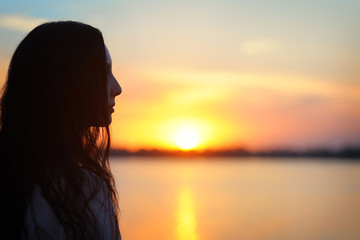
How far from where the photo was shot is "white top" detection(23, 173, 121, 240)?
1437mm

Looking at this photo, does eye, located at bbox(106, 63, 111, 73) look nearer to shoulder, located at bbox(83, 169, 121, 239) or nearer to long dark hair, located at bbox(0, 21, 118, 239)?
long dark hair, located at bbox(0, 21, 118, 239)

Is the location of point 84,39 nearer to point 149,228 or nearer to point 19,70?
point 19,70

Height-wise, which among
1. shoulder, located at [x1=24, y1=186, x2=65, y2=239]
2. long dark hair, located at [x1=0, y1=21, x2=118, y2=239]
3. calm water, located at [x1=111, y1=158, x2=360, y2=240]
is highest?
long dark hair, located at [x1=0, y1=21, x2=118, y2=239]

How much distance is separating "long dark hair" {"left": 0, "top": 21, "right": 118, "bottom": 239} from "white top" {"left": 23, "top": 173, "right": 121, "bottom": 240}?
0.01 meters

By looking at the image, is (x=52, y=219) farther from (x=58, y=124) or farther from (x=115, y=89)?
(x=115, y=89)

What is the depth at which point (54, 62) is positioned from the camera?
1575 millimetres

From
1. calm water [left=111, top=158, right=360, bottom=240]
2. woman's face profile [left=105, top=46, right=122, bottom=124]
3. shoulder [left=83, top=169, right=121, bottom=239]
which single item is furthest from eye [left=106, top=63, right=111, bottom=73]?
calm water [left=111, top=158, right=360, bottom=240]

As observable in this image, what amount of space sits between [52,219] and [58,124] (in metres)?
0.24

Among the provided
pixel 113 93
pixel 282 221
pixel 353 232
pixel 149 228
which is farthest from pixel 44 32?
pixel 282 221

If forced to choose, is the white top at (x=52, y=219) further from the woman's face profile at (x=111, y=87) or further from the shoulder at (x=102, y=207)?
the woman's face profile at (x=111, y=87)

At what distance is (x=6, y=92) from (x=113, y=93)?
30 centimetres

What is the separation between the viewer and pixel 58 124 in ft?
5.02

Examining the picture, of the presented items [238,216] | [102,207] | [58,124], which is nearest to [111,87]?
[58,124]

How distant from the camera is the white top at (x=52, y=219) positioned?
56.6 inches
